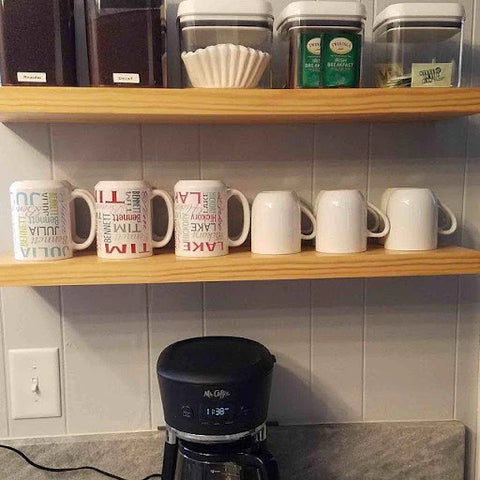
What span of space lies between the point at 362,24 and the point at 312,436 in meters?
0.67

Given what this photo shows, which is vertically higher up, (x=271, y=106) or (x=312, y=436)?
(x=271, y=106)

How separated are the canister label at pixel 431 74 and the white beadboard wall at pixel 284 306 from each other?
5.9 inches

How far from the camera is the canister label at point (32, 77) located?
2.14 feet

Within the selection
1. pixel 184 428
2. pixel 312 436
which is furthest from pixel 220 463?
pixel 312 436

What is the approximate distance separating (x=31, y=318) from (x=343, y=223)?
537 mm

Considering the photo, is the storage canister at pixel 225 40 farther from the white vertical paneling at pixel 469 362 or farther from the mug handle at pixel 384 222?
the white vertical paneling at pixel 469 362

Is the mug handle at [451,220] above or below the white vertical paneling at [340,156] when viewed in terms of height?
below

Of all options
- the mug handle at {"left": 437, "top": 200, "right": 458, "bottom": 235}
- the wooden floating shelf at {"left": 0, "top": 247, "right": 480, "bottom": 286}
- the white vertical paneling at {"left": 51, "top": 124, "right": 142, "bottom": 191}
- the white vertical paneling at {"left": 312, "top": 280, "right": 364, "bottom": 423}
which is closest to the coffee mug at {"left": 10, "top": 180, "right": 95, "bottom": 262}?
the wooden floating shelf at {"left": 0, "top": 247, "right": 480, "bottom": 286}

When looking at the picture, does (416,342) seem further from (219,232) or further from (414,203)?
(219,232)

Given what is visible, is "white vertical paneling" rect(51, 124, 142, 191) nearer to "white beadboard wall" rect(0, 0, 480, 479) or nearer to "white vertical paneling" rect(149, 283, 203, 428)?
"white beadboard wall" rect(0, 0, 480, 479)

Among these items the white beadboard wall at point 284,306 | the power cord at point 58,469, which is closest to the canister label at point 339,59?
the white beadboard wall at point 284,306

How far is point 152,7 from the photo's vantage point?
→ 26.6 inches

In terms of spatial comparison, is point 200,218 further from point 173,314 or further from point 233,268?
point 173,314

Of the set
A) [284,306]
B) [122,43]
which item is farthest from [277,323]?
[122,43]
